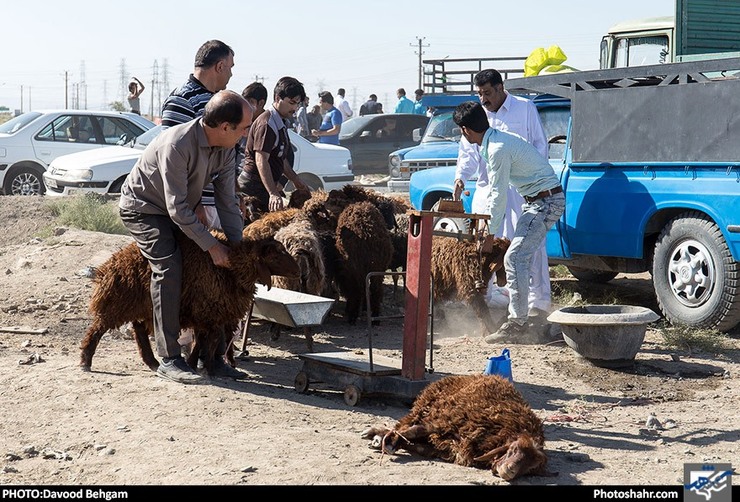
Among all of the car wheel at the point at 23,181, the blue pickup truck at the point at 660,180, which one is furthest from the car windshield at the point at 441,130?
the car wheel at the point at 23,181

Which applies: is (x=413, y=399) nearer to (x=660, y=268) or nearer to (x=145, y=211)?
(x=145, y=211)

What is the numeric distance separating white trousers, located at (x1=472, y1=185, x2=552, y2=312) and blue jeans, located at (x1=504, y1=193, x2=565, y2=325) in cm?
75

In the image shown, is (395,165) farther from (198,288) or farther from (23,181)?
(198,288)

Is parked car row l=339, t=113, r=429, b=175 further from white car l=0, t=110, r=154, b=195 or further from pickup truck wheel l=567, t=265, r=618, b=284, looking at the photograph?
pickup truck wheel l=567, t=265, r=618, b=284

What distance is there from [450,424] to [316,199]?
500cm

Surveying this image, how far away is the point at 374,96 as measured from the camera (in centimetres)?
2956

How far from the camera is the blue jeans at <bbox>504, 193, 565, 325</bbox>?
28.5 ft

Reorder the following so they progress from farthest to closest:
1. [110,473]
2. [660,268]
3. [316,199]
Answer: [316,199]
[660,268]
[110,473]

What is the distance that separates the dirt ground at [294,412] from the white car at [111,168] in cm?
692

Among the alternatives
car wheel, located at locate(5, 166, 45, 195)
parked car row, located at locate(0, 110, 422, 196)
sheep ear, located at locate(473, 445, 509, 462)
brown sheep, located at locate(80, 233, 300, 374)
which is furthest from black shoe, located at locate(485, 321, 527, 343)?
car wheel, located at locate(5, 166, 45, 195)

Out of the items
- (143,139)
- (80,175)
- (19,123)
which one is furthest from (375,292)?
(19,123)

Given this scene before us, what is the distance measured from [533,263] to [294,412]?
3938 millimetres

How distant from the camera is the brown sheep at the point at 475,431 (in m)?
4.96
